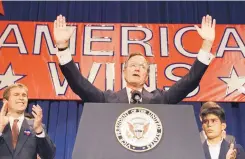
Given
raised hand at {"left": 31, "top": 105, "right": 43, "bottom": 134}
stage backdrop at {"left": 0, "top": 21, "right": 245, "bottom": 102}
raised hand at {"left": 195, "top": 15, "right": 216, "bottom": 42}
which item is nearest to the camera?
raised hand at {"left": 195, "top": 15, "right": 216, "bottom": 42}

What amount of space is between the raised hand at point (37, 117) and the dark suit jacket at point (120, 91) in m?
0.21

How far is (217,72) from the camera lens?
3.73 meters

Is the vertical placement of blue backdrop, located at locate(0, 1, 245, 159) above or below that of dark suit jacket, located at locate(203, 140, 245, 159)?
above

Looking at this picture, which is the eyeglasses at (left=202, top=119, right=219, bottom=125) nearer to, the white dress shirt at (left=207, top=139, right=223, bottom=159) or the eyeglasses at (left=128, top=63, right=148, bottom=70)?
the white dress shirt at (left=207, top=139, right=223, bottom=159)

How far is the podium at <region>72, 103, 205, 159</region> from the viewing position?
0.93 m

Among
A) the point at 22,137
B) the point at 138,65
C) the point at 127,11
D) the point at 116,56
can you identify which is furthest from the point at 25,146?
the point at 127,11

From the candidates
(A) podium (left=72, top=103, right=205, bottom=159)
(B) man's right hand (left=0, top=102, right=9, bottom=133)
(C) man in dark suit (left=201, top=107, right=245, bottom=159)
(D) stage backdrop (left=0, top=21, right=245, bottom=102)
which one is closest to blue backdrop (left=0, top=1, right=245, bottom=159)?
(D) stage backdrop (left=0, top=21, right=245, bottom=102)

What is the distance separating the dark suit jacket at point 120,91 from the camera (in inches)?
54.3

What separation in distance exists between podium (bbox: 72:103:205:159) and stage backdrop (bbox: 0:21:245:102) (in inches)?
104

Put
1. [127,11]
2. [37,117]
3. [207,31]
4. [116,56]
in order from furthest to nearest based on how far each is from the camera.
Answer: [127,11] → [116,56] → [37,117] → [207,31]

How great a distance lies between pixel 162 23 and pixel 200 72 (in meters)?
2.79

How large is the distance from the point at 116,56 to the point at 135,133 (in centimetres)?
289

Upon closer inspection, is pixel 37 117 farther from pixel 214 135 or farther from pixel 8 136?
pixel 214 135

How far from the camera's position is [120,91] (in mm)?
1436
